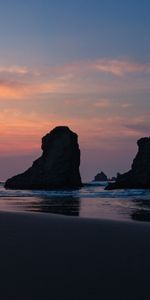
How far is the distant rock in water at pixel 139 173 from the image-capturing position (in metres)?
64.2

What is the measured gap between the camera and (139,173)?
67.7 meters

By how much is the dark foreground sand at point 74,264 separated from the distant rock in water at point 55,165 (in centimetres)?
7710

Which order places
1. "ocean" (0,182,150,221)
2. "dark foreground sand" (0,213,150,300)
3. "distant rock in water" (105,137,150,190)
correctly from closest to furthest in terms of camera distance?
"dark foreground sand" (0,213,150,300) < "ocean" (0,182,150,221) < "distant rock in water" (105,137,150,190)

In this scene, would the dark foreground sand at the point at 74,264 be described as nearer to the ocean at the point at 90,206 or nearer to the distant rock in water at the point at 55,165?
the ocean at the point at 90,206

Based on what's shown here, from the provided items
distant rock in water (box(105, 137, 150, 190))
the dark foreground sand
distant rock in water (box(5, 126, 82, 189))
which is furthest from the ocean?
distant rock in water (box(5, 126, 82, 189))

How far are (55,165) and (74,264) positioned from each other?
84.1 meters

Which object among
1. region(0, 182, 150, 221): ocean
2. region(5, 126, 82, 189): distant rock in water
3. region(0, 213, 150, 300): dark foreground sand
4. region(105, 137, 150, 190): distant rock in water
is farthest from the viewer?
region(5, 126, 82, 189): distant rock in water

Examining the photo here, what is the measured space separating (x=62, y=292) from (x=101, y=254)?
2.24m

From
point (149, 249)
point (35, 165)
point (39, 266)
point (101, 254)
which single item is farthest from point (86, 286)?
point (35, 165)

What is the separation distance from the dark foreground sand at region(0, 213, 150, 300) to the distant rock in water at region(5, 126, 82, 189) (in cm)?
7710

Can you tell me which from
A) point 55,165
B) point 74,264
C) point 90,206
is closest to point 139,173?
point 55,165

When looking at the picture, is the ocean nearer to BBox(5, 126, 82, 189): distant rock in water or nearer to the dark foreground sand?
the dark foreground sand

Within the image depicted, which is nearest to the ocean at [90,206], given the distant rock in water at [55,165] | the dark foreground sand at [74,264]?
the dark foreground sand at [74,264]

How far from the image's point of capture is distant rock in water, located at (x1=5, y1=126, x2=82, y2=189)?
3450 inches
